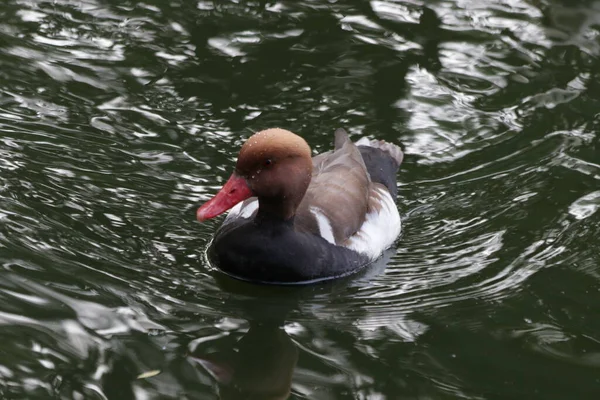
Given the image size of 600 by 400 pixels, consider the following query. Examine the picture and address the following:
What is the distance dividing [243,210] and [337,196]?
66 cm

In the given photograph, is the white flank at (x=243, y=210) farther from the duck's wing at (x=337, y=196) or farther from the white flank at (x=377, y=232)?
the white flank at (x=377, y=232)

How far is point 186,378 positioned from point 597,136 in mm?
4757

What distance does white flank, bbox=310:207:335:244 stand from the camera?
7572 mm

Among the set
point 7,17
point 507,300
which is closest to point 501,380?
point 507,300

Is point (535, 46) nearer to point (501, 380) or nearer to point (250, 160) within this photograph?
point (250, 160)

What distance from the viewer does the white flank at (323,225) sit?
24.8ft

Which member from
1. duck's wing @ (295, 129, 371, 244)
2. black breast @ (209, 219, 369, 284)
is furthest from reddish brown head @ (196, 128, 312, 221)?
duck's wing @ (295, 129, 371, 244)

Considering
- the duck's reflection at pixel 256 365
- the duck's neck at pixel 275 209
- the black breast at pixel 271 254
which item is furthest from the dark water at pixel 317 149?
the duck's neck at pixel 275 209

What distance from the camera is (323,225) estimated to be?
761cm

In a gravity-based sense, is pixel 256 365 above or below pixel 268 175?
below

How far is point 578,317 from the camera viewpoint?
6848 mm

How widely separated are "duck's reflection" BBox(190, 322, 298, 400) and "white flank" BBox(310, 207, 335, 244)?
1.09 meters

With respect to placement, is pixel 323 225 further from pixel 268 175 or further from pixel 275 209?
pixel 268 175

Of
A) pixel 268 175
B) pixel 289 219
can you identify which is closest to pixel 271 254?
pixel 289 219
